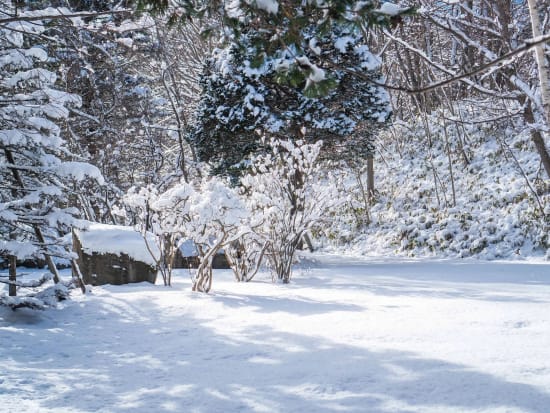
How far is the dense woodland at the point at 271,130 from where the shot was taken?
2672 mm

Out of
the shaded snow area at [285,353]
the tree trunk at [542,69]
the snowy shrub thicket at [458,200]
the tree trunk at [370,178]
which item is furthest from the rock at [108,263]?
the tree trunk at [370,178]

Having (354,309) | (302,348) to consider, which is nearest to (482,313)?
(354,309)

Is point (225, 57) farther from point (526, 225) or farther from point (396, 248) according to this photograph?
point (526, 225)

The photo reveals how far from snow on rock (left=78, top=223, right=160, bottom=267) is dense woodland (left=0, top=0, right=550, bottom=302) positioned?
261mm

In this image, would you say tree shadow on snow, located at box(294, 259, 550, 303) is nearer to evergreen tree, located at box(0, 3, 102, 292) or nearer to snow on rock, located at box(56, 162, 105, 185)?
snow on rock, located at box(56, 162, 105, 185)

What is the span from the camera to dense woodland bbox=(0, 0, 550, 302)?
2.67 meters

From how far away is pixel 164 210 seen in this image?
654cm

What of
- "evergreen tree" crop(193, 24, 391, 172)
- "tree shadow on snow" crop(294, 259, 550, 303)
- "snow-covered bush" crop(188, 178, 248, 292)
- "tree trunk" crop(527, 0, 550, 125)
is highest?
"evergreen tree" crop(193, 24, 391, 172)

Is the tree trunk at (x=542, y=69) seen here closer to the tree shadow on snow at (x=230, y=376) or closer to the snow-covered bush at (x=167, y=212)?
the tree shadow on snow at (x=230, y=376)

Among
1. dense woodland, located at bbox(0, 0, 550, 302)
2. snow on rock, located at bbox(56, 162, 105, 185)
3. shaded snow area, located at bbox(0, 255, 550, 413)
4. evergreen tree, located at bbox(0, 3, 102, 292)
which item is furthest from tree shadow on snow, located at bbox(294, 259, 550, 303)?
evergreen tree, located at bbox(0, 3, 102, 292)

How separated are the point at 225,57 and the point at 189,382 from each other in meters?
10.9

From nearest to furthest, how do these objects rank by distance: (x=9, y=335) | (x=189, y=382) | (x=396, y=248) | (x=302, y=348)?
(x=189, y=382)
(x=302, y=348)
(x=9, y=335)
(x=396, y=248)

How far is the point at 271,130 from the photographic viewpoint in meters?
11.2

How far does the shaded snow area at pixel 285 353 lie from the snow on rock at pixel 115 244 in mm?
1758
